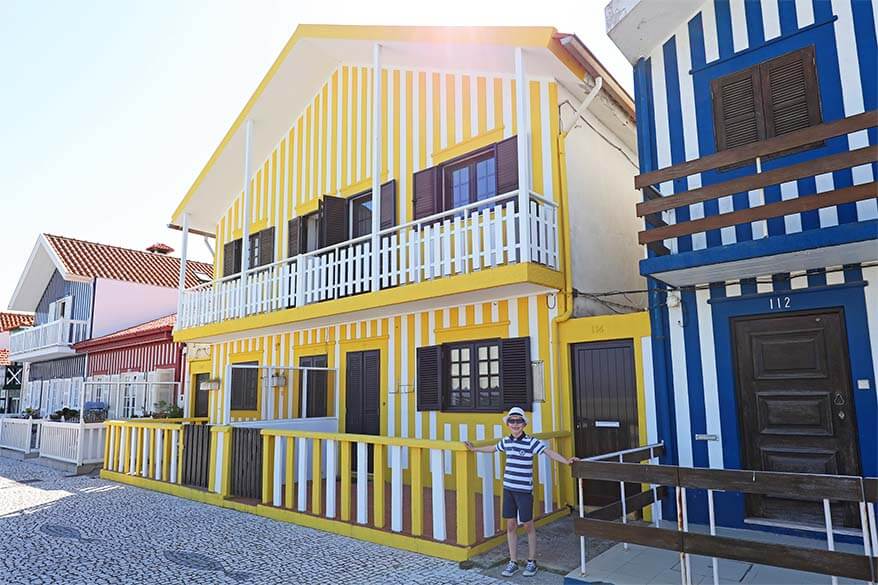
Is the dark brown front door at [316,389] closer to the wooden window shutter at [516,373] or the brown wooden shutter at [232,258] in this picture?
the brown wooden shutter at [232,258]

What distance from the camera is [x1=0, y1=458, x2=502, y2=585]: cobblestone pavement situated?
18.1 feet

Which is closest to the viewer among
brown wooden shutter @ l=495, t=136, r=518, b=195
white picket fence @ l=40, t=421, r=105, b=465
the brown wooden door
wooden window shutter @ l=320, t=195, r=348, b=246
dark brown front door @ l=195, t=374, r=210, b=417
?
brown wooden shutter @ l=495, t=136, r=518, b=195

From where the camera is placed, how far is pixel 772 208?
5.58 meters

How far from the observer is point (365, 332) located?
1069cm

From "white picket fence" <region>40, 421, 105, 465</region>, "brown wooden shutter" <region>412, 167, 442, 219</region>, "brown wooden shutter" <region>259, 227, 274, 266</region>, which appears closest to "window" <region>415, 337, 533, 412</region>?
"brown wooden shutter" <region>412, 167, 442, 219</region>

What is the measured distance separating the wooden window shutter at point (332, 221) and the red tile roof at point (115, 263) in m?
14.5

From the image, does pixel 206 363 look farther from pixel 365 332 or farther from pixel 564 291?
pixel 564 291

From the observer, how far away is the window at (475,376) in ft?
27.5

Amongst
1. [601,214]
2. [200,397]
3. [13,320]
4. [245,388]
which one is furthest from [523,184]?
[13,320]

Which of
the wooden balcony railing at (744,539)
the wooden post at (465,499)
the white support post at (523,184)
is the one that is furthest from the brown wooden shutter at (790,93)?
the wooden post at (465,499)

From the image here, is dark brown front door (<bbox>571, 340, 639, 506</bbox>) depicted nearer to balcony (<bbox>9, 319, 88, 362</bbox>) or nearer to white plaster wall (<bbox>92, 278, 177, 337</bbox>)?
white plaster wall (<bbox>92, 278, 177, 337</bbox>)

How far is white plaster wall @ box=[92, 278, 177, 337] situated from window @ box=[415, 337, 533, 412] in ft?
55.5

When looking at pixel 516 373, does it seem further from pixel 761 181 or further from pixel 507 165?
pixel 761 181

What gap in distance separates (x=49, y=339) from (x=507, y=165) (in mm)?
21125
